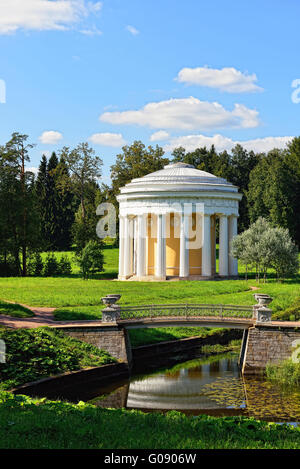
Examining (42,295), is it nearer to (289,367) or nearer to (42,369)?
(42,369)

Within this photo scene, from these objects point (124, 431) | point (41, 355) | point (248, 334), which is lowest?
point (41, 355)

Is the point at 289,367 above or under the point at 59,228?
under

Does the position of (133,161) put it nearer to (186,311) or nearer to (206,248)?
(206,248)

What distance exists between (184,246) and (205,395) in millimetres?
31108

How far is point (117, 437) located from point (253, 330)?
17135 mm

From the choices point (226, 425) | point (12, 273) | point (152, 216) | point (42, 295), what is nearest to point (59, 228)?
point (12, 273)

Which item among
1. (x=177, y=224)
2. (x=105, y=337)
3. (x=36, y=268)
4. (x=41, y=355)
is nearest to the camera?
(x=41, y=355)

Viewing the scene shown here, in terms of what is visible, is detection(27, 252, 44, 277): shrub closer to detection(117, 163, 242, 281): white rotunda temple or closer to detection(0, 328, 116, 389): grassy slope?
detection(117, 163, 242, 281): white rotunda temple

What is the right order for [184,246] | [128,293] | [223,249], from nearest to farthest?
[128,293] → [184,246] → [223,249]

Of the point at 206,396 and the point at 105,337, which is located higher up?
the point at 105,337

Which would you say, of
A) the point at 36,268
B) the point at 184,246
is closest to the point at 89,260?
the point at 36,268

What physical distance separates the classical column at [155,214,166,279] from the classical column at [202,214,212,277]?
151 inches

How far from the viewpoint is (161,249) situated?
179 feet
